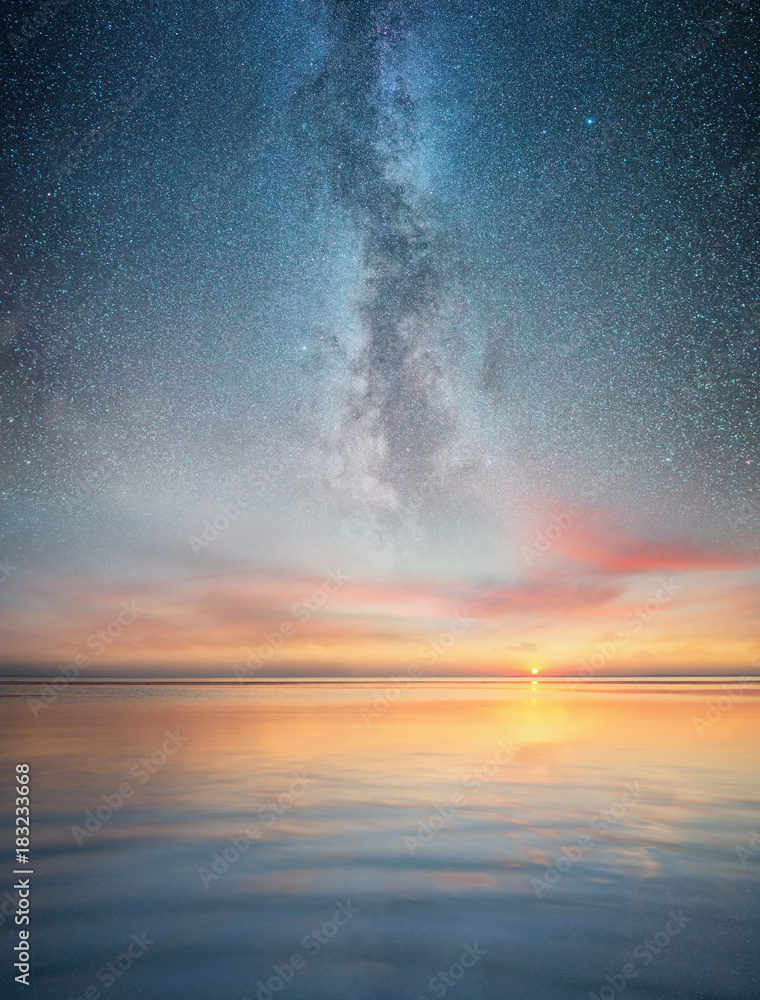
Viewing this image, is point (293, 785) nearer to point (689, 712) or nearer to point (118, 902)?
point (118, 902)

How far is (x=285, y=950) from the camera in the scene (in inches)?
185

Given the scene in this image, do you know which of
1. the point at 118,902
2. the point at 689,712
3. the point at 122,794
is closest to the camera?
the point at 118,902

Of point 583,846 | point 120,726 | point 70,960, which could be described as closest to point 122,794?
point 70,960

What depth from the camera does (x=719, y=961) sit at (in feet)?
15.0

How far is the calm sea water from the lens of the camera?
436cm

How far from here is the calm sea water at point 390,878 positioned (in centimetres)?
436

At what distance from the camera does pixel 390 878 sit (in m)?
6.30

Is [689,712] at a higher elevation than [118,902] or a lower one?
lower

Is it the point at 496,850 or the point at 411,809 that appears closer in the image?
the point at 496,850

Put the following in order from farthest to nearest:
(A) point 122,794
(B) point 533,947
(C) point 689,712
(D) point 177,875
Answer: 1. (C) point 689,712
2. (A) point 122,794
3. (D) point 177,875
4. (B) point 533,947

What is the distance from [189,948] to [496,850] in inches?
156

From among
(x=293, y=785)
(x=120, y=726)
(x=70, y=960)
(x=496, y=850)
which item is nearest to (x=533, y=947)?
(x=496, y=850)

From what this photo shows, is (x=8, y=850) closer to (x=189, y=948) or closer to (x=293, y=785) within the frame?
(x=189, y=948)

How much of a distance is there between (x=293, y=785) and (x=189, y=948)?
6.44m
